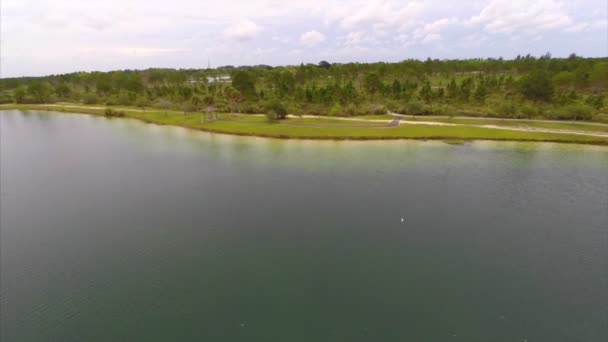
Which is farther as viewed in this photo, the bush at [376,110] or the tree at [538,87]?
the bush at [376,110]

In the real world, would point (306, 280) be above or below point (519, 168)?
below

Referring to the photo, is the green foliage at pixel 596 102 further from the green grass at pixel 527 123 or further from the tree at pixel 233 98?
the tree at pixel 233 98

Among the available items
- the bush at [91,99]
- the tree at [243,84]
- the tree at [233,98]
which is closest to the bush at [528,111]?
the tree at [233,98]

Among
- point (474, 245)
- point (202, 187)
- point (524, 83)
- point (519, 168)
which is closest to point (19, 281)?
point (202, 187)

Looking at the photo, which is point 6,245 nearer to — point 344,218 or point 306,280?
point 306,280

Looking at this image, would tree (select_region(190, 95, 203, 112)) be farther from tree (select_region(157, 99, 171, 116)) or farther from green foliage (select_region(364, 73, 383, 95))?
green foliage (select_region(364, 73, 383, 95))
